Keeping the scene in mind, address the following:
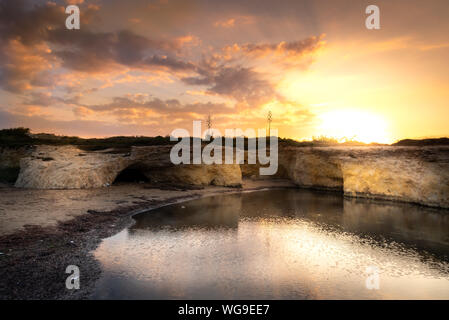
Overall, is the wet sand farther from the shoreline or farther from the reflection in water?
the reflection in water

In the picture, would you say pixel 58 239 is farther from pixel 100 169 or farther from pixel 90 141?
pixel 90 141

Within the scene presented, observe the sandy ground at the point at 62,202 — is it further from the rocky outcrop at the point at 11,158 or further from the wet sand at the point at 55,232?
the rocky outcrop at the point at 11,158

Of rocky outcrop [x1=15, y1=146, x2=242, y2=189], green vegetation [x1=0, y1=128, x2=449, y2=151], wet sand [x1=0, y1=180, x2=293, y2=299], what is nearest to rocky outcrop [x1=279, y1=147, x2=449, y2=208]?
green vegetation [x1=0, y1=128, x2=449, y2=151]

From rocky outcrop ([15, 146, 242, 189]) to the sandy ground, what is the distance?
2337mm

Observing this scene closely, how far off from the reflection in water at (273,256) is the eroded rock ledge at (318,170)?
527 cm

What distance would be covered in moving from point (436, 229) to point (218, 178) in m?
20.4

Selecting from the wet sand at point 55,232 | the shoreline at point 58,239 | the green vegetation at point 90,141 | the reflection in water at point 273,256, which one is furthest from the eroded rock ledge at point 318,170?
the reflection in water at point 273,256

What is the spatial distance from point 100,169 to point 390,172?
26590mm

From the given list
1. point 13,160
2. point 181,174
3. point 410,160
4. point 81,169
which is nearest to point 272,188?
point 181,174

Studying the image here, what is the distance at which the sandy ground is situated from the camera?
12.0 m

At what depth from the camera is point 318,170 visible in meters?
32.5

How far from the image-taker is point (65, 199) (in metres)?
17.3
